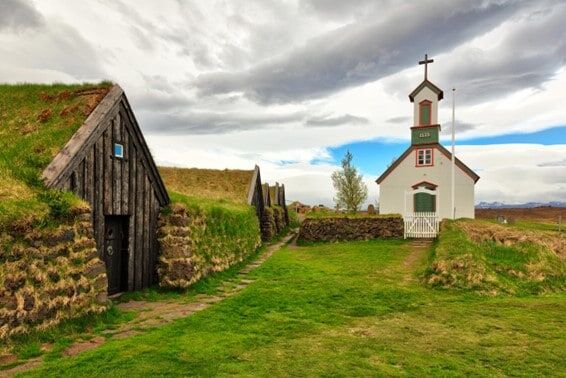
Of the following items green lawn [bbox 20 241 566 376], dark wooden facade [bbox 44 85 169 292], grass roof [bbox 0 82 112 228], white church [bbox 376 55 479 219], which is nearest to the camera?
green lawn [bbox 20 241 566 376]

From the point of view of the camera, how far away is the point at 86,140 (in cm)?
875

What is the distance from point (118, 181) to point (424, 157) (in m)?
24.2

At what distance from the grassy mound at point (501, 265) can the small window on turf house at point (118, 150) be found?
9768 millimetres

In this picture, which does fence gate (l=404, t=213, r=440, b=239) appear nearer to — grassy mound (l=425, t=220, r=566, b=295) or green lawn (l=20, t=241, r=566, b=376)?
grassy mound (l=425, t=220, r=566, b=295)

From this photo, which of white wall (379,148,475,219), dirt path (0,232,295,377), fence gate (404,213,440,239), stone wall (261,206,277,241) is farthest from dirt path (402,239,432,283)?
stone wall (261,206,277,241)

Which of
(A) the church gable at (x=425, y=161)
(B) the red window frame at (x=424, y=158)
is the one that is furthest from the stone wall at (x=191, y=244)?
(B) the red window frame at (x=424, y=158)

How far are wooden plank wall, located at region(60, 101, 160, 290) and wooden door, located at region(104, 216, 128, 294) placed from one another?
0.54 ft

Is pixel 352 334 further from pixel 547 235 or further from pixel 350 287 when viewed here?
pixel 547 235

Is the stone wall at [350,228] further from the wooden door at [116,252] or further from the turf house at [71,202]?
the wooden door at [116,252]

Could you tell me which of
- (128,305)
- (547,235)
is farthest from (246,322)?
(547,235)

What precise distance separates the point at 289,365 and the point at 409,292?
20.6 ft

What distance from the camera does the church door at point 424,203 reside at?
92.2 ft

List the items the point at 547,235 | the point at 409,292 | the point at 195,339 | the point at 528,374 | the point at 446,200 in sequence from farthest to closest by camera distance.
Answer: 1. the point at 446,200
2. the point at 547,235
3. the point at 409,292
4. the point at 195,339
5. the point at 528,374

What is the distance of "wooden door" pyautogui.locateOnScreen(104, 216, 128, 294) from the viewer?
32.1 feet
